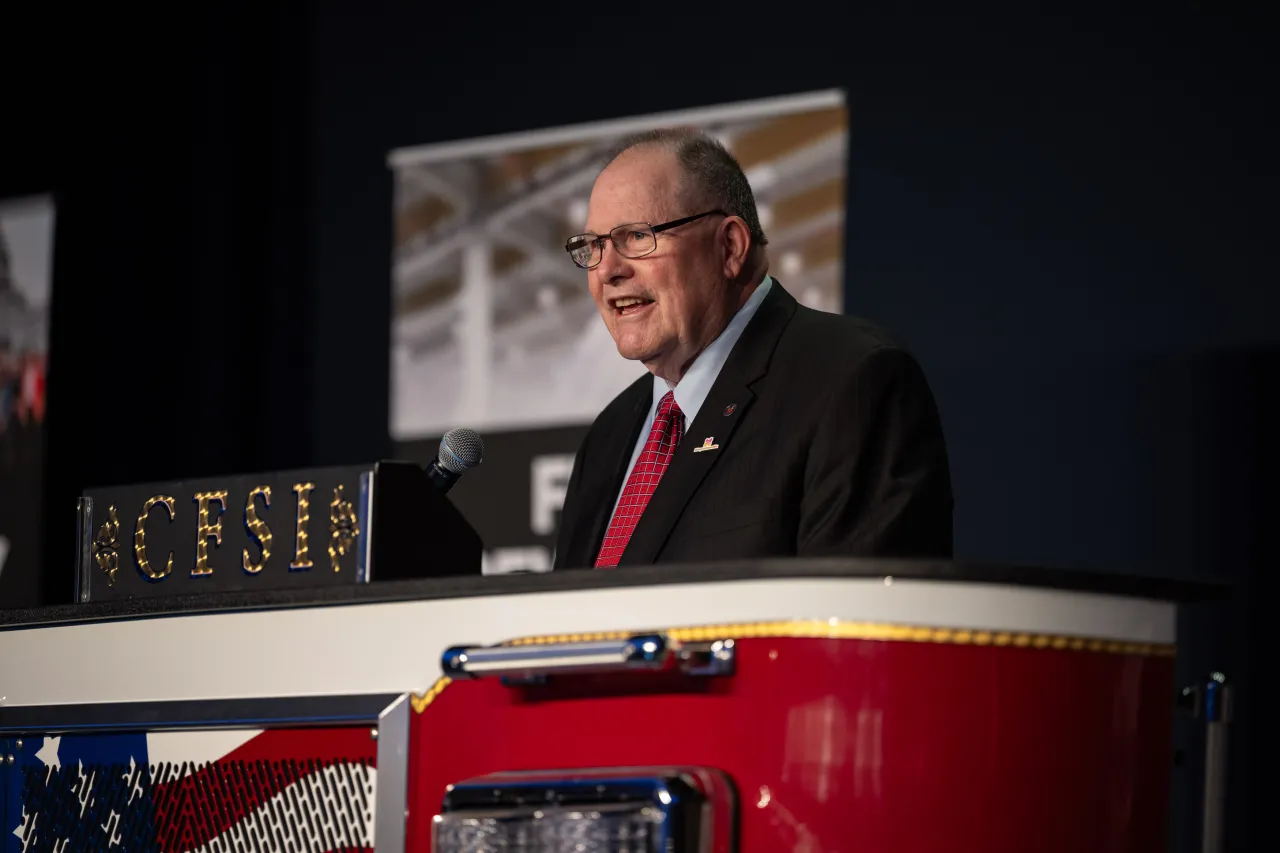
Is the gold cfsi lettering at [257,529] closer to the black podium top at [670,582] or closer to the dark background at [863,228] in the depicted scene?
the black podium top at [670,582]

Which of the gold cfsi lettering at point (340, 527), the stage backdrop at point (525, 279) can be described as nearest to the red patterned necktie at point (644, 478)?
the gold cfsi lettering at point (340, 527)

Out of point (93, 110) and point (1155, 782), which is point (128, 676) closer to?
point (1155, 782)

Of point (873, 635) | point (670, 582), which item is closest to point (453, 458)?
point (670, 582)

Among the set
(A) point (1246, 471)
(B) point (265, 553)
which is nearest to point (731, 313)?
(B) point (265, 553)

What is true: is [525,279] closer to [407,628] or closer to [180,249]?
[180,249]

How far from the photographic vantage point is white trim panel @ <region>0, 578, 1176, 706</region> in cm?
130

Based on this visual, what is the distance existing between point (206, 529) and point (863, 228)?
90.8 inches

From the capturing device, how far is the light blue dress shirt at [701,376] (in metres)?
2.12

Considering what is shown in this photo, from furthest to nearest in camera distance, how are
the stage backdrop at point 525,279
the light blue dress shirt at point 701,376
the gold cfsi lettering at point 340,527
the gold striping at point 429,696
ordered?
the stage backdrop at point 525,279 → the light blue dress shirt at point 701,376 → the gold cfsi lettering at point 340,527 → the gold striping at point 429,696

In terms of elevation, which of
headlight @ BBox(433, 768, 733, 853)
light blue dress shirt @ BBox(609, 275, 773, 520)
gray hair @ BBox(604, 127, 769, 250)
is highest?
gray hair @ BBox(604, 127, 769, 250)

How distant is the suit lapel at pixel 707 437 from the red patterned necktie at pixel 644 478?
0.05m

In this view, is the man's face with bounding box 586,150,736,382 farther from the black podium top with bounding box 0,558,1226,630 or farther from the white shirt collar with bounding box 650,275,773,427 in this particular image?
the black podium top with bounding box 0,558,1226,630

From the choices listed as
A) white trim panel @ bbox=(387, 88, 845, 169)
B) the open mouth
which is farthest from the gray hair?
white trim panel @ bbox=(387, 88, 845, 169)

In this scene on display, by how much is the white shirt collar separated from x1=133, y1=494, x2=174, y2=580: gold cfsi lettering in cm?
64
